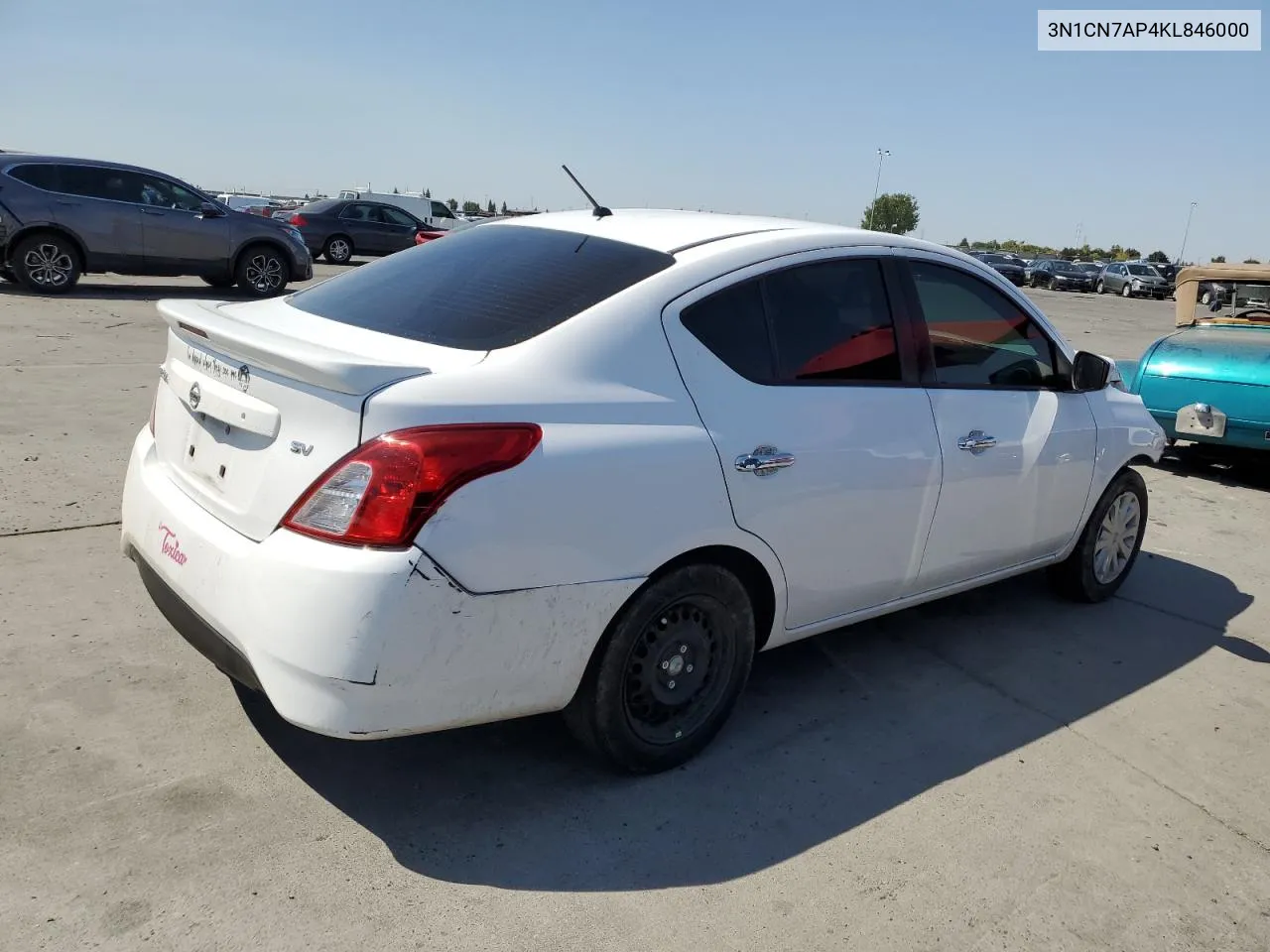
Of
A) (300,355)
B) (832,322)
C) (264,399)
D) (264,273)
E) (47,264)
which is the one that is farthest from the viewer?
(264,273)

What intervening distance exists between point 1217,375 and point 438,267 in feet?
20.8

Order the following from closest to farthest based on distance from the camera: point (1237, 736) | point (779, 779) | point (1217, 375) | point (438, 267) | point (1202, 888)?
point (1202, 888) → point (779, 779) → point (438, 267) → point (1237, 736) → point (1217, 375)

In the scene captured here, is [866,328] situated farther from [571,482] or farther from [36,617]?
[36,617]

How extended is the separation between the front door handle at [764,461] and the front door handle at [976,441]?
0.96 metres

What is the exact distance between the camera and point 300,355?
2674mm

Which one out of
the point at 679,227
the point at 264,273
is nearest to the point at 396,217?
the point at 264,273

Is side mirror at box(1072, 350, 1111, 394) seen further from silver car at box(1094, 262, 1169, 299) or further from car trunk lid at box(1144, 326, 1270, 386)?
silver car at box(1094, 262, 1169, 299)

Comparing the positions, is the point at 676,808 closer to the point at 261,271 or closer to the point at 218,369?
the point at 218,369

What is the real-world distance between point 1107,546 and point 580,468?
A: 3323 millimetres

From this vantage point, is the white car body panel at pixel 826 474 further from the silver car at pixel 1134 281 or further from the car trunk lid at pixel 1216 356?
the silver car at pixel 1134 281

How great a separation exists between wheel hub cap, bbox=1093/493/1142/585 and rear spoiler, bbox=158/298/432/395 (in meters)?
3.54

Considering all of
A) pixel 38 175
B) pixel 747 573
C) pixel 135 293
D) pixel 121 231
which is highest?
pixel 38 175

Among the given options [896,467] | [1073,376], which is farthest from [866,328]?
[1073,376]

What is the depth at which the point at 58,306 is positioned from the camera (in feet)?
40.1
